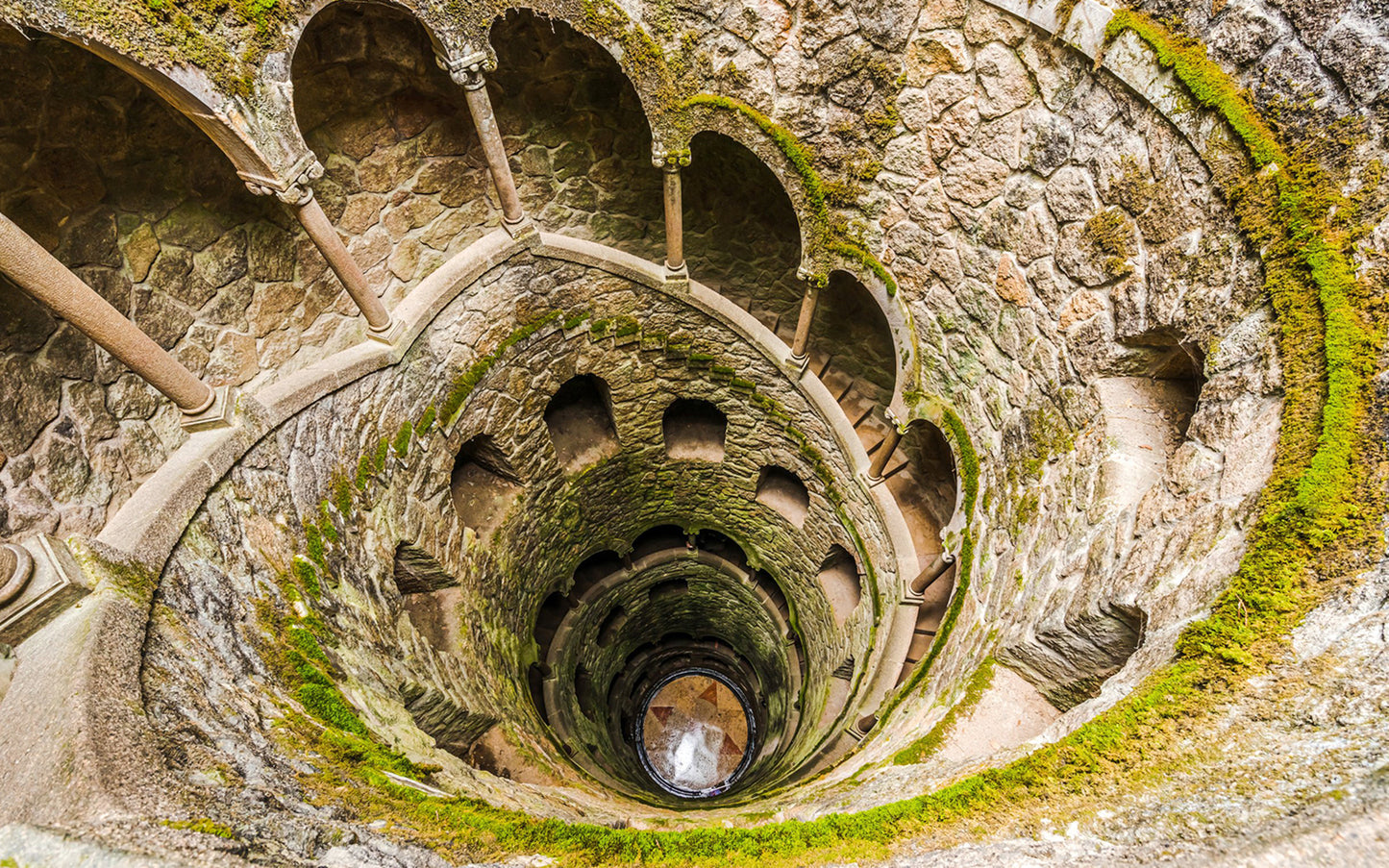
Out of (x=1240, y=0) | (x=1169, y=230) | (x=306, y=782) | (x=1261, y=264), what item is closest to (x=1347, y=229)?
(x=1261, y=264)

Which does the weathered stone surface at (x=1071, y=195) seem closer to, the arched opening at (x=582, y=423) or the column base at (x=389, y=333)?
the column base at (x=389, y=333)

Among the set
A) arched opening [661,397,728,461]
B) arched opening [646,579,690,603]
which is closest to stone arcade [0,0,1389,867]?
arched opening [661,397,728,461]

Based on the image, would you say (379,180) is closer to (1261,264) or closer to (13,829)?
(13,829)

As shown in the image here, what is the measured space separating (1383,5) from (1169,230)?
115cm

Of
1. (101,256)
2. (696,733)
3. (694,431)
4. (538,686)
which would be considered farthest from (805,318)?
(696,733)

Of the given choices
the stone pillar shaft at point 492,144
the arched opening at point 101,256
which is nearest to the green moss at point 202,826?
the arched opening at point 101,256

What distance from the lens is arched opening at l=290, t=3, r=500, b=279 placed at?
15.5 feet

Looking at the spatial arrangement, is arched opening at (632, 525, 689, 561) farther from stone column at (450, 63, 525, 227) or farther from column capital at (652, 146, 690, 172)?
column capital at (652, 146, 690, 172)

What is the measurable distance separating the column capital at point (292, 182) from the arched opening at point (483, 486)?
12.2 ft

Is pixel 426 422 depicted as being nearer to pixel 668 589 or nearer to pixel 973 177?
pixel 973 177

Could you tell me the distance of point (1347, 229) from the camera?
8.84 ft

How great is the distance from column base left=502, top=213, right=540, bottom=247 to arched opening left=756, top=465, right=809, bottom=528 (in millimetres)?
4814

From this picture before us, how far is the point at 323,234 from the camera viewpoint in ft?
14.1

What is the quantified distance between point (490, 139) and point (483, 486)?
4.24m
